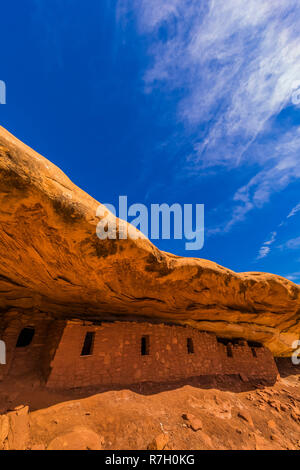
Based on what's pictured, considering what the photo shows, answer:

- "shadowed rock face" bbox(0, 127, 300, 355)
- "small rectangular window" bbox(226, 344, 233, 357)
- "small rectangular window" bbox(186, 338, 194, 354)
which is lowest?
"small rectangular window" bbox(226, 344, 233, 357)

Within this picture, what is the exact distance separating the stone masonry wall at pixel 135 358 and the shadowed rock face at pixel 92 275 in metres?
0.66

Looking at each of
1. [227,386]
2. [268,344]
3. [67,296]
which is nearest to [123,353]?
[67,296]

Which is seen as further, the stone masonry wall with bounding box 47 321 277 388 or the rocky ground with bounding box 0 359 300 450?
the stone masonry wall with bounding box 47 321 277 388

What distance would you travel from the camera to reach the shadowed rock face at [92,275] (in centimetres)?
304

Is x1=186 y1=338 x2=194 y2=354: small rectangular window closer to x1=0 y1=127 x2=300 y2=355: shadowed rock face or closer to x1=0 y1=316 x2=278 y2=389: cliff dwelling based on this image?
x1=0 y1=316 x2=278 y2=389: cliff dwelling

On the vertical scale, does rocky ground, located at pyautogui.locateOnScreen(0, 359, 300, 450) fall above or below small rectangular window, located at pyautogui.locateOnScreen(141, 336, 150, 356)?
below

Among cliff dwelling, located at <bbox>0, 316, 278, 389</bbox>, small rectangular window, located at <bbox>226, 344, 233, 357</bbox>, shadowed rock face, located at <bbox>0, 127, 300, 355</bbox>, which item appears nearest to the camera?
shadowed rock face, located at <bbox>0, 127, 300, 355</bbox>

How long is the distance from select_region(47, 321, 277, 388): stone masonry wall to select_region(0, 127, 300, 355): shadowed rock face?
66 cm

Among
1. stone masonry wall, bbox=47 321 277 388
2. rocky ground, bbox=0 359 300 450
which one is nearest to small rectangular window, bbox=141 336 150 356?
stone masonry wall, bbox=47 321 277 388

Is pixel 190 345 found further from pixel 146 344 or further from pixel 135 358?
pixel 135 358

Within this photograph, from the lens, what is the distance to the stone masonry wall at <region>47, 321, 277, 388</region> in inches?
178

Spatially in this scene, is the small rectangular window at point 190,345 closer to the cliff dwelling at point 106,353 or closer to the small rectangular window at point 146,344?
the cliff dwelling at point 106,353

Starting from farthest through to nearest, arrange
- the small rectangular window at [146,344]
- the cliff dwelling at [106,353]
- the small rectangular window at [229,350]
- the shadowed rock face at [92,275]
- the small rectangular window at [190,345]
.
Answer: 1. the small rectangular window at [229,350]
2. the small rectangular window at [190,345]
3. the small rectangular window at [146,344]
4. the cliff dwelling at [106,353]
5. the shadowed rock face at [92,275]

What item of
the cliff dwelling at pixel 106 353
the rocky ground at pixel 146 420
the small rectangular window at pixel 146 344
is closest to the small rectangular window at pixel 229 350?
the cliff dwelling at pixel 106 353
